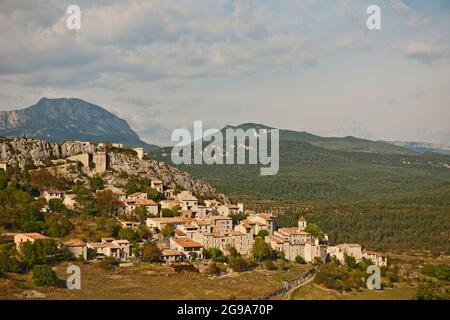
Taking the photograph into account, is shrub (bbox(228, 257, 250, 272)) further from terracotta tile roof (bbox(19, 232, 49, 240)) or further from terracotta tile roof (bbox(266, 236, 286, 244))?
terracotta tile roof (bbox(19, 232, 49, 240))

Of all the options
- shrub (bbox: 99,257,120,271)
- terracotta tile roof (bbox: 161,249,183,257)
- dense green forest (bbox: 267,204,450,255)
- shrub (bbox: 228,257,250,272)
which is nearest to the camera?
shrub (bbox: 99,257,120,271)

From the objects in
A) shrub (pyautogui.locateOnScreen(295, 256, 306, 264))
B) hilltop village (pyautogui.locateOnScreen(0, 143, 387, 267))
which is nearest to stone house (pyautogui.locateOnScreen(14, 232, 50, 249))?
hilltop village (pyautogui.locateOnScreen(0, 143, 387, 267))

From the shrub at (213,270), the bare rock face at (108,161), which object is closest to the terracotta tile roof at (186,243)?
the shrub at (213,270)

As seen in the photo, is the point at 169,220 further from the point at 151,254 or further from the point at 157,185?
the point at 157,185
